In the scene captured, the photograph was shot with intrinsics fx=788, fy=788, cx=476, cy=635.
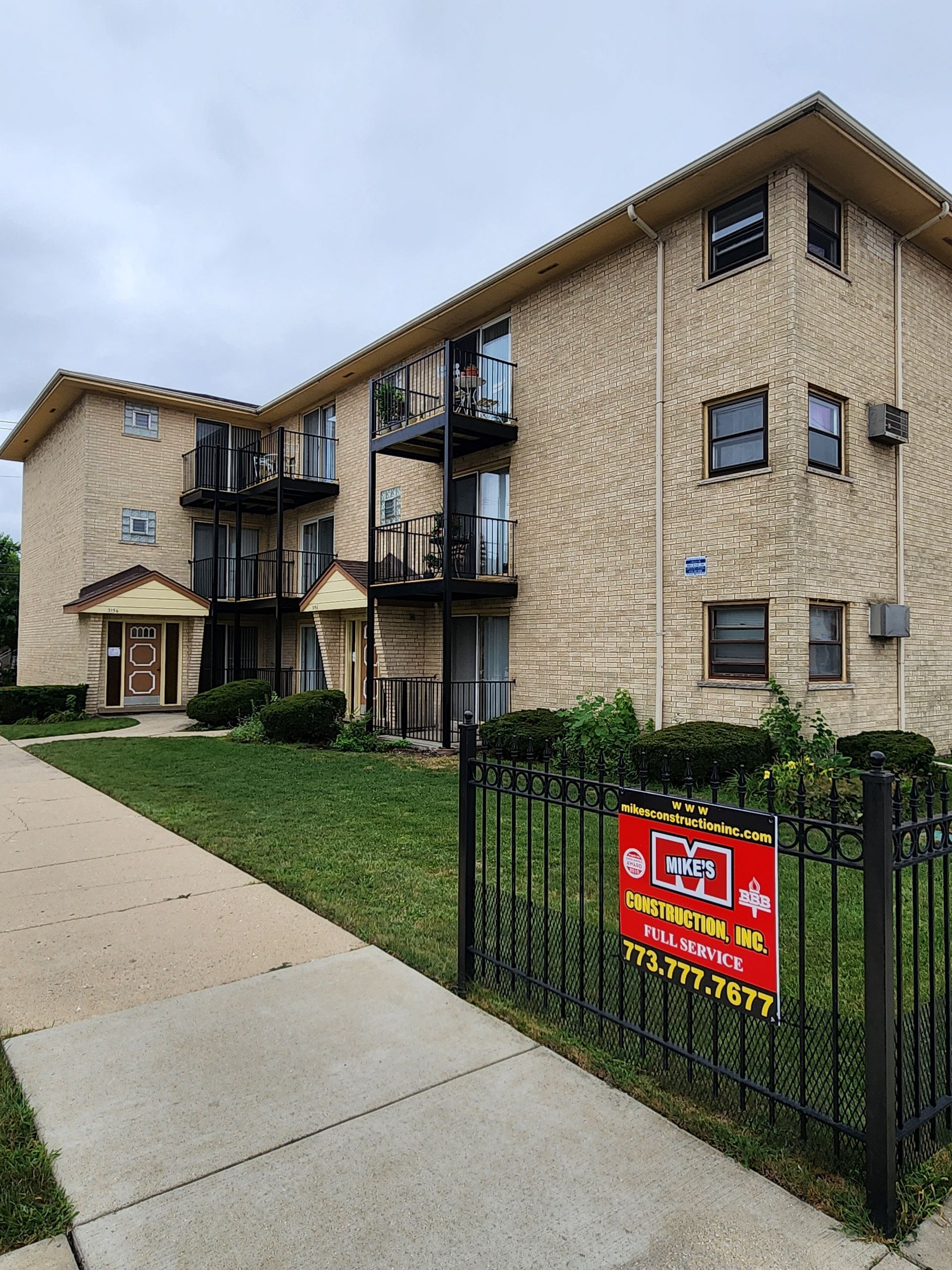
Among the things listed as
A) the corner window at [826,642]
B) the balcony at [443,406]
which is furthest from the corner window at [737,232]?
the corner window at [826,642]

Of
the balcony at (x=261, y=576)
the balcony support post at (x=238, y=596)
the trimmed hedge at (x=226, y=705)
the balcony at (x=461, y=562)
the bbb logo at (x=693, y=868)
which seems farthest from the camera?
the balcony at (x=261, y=576)

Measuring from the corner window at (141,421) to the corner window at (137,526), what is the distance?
2.12 m

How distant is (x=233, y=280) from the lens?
69.0 metres

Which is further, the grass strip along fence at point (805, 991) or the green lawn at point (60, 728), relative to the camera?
the green lawn at point (60, 728)

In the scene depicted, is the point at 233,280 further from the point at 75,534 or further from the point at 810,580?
Result: the point at 810,580

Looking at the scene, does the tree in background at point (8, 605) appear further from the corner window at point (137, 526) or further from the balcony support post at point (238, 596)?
the balcony support post at point (238, 596)

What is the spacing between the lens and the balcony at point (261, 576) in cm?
2120

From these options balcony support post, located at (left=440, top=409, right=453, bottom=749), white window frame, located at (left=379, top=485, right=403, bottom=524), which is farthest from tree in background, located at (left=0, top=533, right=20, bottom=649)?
balcony support post, located at (left=440, top=409, right=453, bottom=749)

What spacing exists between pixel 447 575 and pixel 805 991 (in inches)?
412

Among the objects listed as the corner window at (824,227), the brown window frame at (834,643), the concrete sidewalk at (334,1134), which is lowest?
the concrete sidewalk at (334,1134)

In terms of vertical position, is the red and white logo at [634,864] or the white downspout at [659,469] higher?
the white downspout at [659,469]

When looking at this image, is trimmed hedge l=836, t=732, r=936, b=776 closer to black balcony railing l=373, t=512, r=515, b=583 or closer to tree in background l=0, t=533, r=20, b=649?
black balcony railing l=373, t=512, r=515, b=583

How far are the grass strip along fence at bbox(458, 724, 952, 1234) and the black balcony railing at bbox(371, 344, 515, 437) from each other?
1114cm

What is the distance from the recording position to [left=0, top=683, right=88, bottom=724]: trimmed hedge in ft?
60.7
